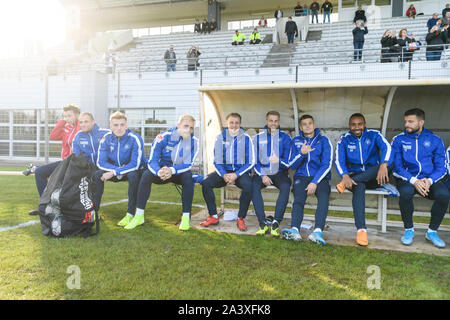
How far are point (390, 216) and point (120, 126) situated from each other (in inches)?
173

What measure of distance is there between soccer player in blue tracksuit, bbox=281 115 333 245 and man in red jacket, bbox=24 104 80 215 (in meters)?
3.39

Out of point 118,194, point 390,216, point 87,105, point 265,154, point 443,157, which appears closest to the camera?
point 443,157

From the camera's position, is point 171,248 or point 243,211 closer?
point 171,248

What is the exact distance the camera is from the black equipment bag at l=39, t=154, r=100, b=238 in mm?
3561

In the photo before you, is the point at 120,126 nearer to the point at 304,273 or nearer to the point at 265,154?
the point at 265,154

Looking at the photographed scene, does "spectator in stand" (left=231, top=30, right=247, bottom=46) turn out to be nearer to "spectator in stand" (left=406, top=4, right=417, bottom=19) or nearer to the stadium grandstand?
the stadium grandstand

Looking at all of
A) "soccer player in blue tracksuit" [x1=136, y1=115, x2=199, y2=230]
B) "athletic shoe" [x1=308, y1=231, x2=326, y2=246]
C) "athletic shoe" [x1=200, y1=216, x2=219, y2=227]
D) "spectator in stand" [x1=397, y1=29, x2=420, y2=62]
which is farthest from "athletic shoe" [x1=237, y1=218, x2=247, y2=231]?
"spectator in stand" [x1=397, y1=29, x2=420, y2=62]

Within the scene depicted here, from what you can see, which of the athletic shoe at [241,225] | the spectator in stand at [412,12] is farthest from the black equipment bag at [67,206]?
the spectator in stand at [412,12]

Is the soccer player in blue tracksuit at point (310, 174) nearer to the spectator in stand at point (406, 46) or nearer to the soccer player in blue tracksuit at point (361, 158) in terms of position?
the soccer player in blue tracksuit at point (361, 158)

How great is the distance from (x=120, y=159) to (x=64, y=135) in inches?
52.4

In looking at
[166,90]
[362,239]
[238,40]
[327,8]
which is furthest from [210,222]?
[327,8]

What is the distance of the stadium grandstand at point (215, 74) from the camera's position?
4.65 meters
